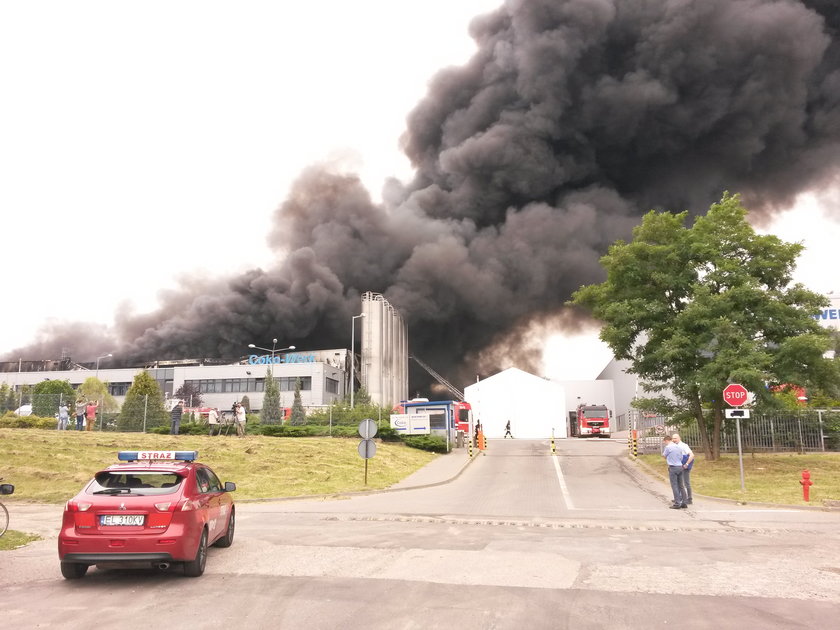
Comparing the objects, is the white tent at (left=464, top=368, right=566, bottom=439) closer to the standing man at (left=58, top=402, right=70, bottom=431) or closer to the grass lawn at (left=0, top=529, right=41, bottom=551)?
the standing man at (left=58, top=402, right=70, bottom=431)

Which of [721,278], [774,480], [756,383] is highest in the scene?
[721,278]

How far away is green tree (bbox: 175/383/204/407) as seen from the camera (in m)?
70.5

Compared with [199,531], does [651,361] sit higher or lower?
higher

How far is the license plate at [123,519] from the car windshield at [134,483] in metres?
0.32

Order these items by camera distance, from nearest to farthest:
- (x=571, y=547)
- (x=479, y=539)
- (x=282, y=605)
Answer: (x=282, y=605) → (x=571, y=547) → (x=479, y=539)

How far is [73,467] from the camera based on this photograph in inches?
738

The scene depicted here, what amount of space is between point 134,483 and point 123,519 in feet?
2.15

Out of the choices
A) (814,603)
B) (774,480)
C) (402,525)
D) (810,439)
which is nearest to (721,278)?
(774,480)

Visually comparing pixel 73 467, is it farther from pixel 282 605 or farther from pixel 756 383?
pixel 756 383

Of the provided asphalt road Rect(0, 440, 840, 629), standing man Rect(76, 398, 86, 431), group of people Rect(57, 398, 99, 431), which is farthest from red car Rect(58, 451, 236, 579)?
group of people Rect(57, 398, 99, 431)

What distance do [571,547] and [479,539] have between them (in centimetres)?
147

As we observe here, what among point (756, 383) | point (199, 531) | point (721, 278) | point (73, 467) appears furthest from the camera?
point (721, 278)

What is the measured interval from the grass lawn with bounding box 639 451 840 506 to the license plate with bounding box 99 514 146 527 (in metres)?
13.8

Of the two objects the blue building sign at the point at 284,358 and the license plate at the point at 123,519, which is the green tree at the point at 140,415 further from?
the blue building sign at the point at 284,358
